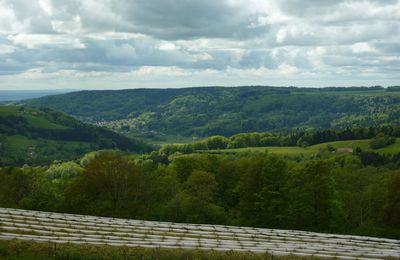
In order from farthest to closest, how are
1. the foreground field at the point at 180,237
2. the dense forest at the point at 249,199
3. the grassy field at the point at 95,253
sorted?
1. the dense forest at the point at 249,199
2. the foreground field at the point at 180,237
3. the grassy field at the point at 95,253

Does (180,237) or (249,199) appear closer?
(180,237)

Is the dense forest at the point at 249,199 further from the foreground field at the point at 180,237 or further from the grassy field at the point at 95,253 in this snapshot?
the grassy field at the point at 95,253

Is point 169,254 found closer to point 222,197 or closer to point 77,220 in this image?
point 77,220

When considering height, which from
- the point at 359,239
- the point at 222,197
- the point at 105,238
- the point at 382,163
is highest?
the point at 105,238

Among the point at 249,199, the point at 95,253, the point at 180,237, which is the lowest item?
the point at 249,199

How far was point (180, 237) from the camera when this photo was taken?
3781 cm

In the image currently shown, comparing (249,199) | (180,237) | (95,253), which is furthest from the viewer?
(249,199)

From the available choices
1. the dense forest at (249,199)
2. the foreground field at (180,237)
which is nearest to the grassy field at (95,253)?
the foreground field at (180,237)

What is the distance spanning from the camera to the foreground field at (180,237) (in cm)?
3322

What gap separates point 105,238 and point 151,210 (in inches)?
1219

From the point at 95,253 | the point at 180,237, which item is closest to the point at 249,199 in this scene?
the point at 180,237

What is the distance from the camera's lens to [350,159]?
174500 millimetres

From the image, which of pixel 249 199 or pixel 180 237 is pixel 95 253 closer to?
pixel 180 237

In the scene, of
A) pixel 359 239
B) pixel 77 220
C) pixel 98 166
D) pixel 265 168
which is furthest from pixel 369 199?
pixel 77 220
